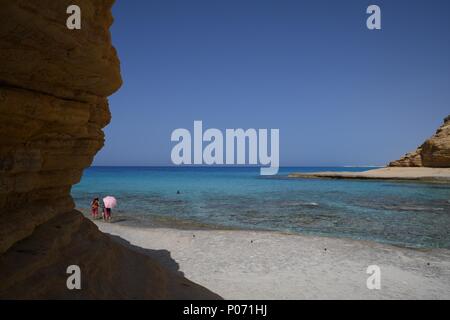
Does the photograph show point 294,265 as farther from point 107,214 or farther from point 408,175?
point 408,175

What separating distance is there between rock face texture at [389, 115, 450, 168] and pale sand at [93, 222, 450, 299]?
65.9 meters

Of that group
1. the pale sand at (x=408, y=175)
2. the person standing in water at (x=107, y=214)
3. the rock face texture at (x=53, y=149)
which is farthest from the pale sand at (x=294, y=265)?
the pale sand at (x=408, y=175)

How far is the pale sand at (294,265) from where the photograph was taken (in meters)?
9.11

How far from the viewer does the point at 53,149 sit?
6.03 m

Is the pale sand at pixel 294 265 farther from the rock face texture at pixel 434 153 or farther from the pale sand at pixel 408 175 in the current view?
the rock face texture at pixel 434 153

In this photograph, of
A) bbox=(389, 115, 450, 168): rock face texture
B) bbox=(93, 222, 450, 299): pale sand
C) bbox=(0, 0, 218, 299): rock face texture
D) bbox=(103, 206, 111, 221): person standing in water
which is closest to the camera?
bbox=(0, 0, 218, 299): rock face texture

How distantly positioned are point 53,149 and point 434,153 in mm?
80436

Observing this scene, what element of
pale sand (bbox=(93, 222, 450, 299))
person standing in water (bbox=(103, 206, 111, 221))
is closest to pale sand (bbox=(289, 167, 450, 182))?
pale sand (bbox=(93, 222, 450, 299))

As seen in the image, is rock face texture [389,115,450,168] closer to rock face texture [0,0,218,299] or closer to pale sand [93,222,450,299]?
pale sand [93,222,450,299]

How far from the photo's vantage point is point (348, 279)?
10047mm

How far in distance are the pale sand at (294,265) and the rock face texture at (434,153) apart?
65.9 meters

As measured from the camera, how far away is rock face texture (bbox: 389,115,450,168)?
227ft
